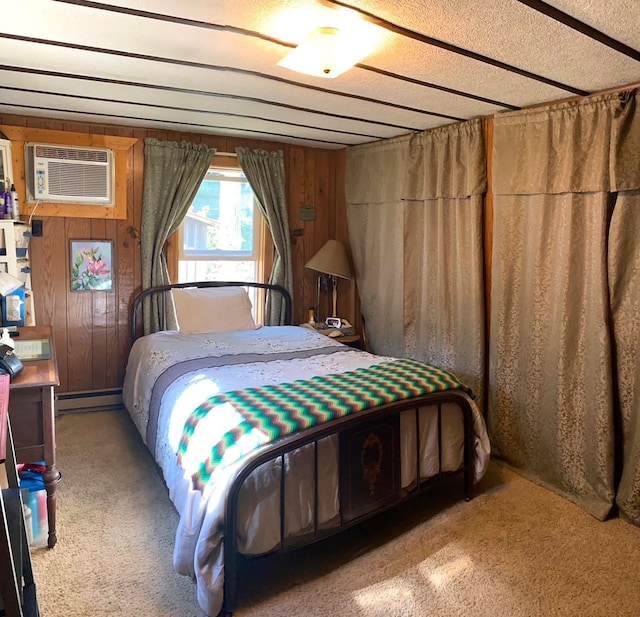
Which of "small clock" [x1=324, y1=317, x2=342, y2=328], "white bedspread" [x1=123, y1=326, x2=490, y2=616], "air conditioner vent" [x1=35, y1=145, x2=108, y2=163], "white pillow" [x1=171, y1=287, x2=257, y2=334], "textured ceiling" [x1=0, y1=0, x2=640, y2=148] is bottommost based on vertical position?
"white bedspread" [x1=123, y1=326, x2=490, y2=616]

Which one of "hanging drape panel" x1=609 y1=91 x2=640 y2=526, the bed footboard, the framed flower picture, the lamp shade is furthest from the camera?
the lamp shade

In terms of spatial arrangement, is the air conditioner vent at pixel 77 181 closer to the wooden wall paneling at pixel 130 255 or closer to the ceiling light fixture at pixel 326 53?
the wooden wall paneling at pixel 130 255

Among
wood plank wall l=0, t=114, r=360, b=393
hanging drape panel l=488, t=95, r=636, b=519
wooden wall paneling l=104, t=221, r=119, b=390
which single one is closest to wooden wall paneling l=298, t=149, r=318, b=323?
wood plank wall l=0, t=114, r=360, b=393

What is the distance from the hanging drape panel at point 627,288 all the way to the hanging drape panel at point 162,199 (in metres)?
2.75

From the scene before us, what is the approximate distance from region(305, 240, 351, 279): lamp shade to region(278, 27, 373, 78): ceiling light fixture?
85.9 inches

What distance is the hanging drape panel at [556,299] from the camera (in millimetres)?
2613

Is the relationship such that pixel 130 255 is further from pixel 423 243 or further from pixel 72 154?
pixel 423 243

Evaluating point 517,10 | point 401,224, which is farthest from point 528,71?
point 401,224

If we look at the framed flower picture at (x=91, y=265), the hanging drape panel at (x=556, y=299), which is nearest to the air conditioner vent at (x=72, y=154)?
the framed flower picture at (x=91, y=265)

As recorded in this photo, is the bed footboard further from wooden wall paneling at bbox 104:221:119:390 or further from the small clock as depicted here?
wooden wall paneling at bbox 104:221:119:390

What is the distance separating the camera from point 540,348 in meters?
2.94

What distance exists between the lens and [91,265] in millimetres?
3834

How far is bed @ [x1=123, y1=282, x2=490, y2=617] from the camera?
1.94m

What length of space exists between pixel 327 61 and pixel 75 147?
232 centimetres
